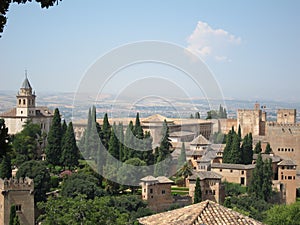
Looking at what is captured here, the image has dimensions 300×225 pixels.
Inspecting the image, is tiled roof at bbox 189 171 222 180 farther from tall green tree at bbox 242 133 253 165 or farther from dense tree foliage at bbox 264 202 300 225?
tall green tree at bbox 242 133 253 165

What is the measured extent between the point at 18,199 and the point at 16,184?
0.53m

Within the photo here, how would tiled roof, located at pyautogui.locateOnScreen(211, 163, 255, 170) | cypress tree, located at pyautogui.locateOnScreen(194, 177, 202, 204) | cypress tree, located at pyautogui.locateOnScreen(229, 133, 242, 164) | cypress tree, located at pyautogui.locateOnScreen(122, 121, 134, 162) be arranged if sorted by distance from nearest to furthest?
cypress tree, located at pyautogui.locateOnScreen(194, 177, 202, 204)
cypress tree, located at pyautogui.locateOnScreen(122, 121, 134, 162)
tiled roof, located at pyautogui.locateOnScreen(211, 163, 255, 170)
cypress tree, located at pyautogui.locateOnScreen(229, 133, 242, 164)

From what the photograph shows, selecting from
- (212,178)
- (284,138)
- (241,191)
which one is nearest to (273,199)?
(241,191)

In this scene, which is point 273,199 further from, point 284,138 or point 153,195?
point 284,138

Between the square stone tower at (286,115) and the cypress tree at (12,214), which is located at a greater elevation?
the square stone tower at (286,115)

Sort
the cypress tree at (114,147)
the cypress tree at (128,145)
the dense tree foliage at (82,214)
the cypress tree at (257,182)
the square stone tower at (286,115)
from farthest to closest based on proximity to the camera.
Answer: the square stone tower at (286,115), the cypress tree at (128,145), the cypress tree at (114,147), the cypress tree at (257,182), the dense tree foliage at (82,214)

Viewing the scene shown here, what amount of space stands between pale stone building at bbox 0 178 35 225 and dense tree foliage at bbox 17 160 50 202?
131 centimetres

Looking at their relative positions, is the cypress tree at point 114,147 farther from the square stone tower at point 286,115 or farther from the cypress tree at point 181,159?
the square stone tower at point 286,115

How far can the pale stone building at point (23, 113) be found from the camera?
35.8 meters

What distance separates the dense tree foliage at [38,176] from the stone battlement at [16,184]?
133 centimetres

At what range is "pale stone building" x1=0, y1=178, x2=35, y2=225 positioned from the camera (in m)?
19.3

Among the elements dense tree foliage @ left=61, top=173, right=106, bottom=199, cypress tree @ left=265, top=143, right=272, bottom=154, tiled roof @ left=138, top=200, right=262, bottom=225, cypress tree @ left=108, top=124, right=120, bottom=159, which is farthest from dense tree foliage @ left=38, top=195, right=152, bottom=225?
cypress tree @ left=265, top=143, right=272, bottom=154

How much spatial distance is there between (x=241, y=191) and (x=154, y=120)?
17722mm

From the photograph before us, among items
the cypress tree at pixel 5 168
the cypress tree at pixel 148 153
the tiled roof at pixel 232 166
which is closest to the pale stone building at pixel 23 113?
the cypress tree at pixel 148 153
